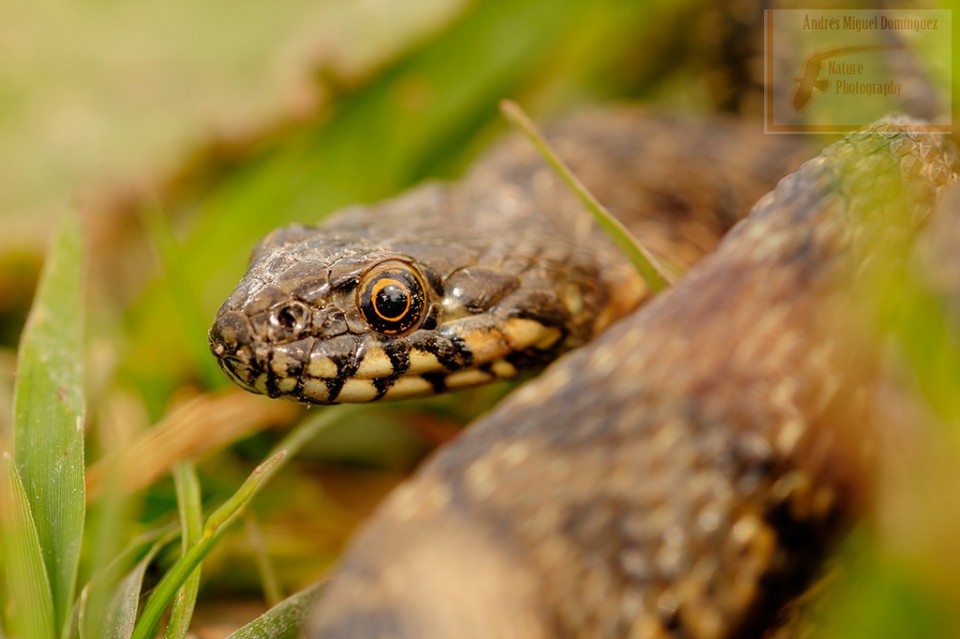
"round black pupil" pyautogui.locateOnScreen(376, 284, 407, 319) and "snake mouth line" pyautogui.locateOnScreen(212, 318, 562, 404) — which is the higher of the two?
"round black pupil" pyautogui.locateOnScreen(376, 284, 407, 319)

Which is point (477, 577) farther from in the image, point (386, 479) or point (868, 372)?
point (386, 479)

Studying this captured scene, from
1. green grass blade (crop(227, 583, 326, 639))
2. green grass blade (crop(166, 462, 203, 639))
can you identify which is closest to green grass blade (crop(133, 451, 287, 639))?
green grass blade (crop(166, 462, 203, 639))

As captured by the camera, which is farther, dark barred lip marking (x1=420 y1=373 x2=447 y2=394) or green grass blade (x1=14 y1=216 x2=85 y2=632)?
dark barred lip marking (x1=420 y1=373 x2=447 y2=394)

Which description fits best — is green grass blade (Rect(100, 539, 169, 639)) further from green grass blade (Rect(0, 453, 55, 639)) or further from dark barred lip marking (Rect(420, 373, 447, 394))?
dark barred lip marking (Rect(420, 373, 447, 394))

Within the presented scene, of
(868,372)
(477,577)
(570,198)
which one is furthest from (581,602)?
(570,198)

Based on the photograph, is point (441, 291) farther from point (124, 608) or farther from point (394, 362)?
point (124, 608)

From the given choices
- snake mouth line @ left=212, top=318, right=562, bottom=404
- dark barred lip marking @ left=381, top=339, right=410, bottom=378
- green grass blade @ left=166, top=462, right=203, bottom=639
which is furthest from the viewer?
dark barred lip marking @ left=381, top=339, right=410, bottom=378

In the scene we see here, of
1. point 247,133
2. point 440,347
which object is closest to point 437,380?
point 440,347
